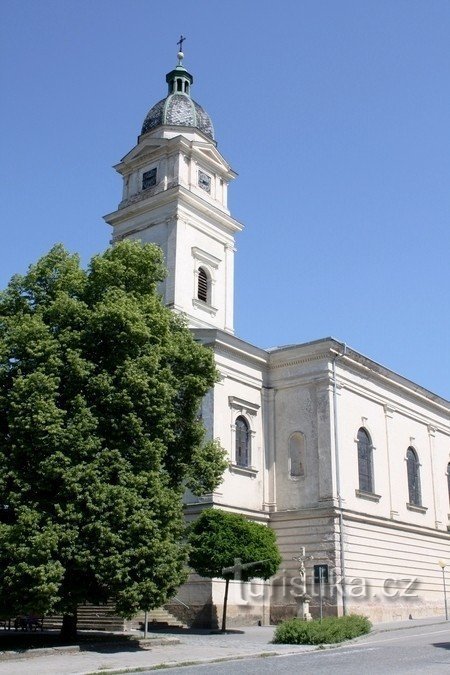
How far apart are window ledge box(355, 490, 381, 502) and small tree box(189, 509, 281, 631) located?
7.18m

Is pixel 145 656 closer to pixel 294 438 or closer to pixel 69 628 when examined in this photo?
pixel 69 628

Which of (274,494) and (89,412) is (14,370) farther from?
(274,494)

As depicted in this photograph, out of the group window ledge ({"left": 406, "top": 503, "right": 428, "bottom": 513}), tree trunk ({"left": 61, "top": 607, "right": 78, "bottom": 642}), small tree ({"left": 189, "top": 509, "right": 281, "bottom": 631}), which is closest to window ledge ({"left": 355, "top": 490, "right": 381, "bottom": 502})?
window ledge ({"left": 406, "top": 503, "right": 428, "bottom": 513})

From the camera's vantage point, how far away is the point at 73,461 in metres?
19.8

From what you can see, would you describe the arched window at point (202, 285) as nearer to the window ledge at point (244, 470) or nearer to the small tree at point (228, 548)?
the window ledge at point (244, 470)

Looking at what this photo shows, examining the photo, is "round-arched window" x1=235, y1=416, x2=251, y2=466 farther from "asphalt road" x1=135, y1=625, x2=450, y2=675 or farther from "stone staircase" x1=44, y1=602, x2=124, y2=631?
"asphalt road" x1=135, y1=625, x2=450, y2=675

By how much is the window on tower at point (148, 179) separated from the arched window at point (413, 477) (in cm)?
1942

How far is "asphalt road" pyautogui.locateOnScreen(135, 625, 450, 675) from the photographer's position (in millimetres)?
14383

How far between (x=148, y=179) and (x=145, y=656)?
89.7ft

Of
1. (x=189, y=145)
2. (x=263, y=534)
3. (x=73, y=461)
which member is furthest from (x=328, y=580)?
(x=189, y=145)

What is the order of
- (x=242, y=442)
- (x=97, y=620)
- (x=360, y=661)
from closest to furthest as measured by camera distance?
(x=360, y=661), (x=97, y=620), (x=242, y=442)

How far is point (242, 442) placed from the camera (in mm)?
32750

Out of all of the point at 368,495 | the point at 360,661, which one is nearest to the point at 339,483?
the point at 368,495

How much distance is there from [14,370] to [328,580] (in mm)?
15612
